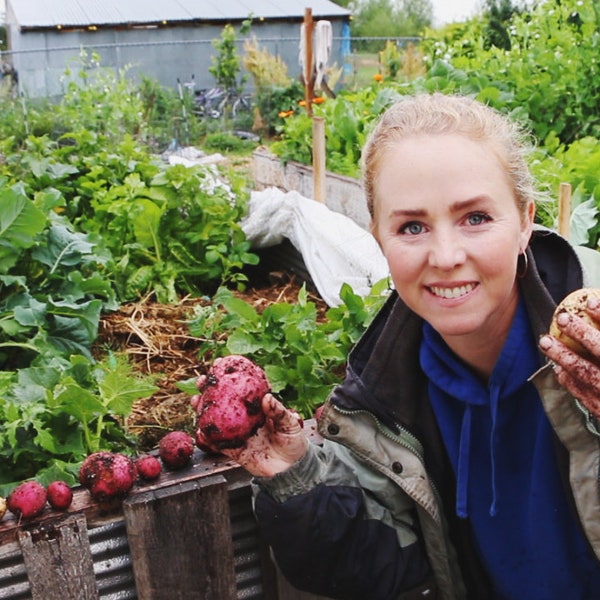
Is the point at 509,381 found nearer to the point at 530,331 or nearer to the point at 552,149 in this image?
the point at 530,331

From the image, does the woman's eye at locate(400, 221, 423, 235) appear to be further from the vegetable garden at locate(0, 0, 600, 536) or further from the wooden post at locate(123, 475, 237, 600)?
the vegetable garden at locate(0, 0, 600, 536)

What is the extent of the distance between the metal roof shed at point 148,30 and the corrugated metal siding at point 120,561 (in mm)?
20541

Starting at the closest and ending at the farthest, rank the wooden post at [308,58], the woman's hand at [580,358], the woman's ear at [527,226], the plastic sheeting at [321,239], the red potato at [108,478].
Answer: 1. the woman's hand at [580,358]
2. the woman's ear at [527,226]
3. the red potato at [108,478]
4. the plastic sheeting at [321,239]
5. the wooden post at [308,58]

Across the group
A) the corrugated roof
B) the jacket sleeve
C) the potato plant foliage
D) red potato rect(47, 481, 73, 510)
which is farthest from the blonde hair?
the corrugated roof

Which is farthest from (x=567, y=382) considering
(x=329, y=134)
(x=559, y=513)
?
(x=329, y=134)

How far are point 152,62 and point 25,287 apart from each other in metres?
21.0

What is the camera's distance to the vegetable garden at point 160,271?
7.83 ft

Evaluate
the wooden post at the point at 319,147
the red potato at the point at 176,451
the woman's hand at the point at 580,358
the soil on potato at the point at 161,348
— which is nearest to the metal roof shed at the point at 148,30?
the wooden post at the point at 319,147

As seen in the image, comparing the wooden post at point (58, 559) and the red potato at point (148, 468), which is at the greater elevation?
the red potato at point (148, 468)

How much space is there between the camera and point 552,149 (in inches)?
220

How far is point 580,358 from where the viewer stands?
53.1 inches

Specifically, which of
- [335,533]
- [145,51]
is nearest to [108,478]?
[335,533]

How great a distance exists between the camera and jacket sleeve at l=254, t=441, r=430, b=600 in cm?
172

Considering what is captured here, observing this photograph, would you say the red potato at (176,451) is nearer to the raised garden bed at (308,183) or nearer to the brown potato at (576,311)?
the brown potato at (576,311)
